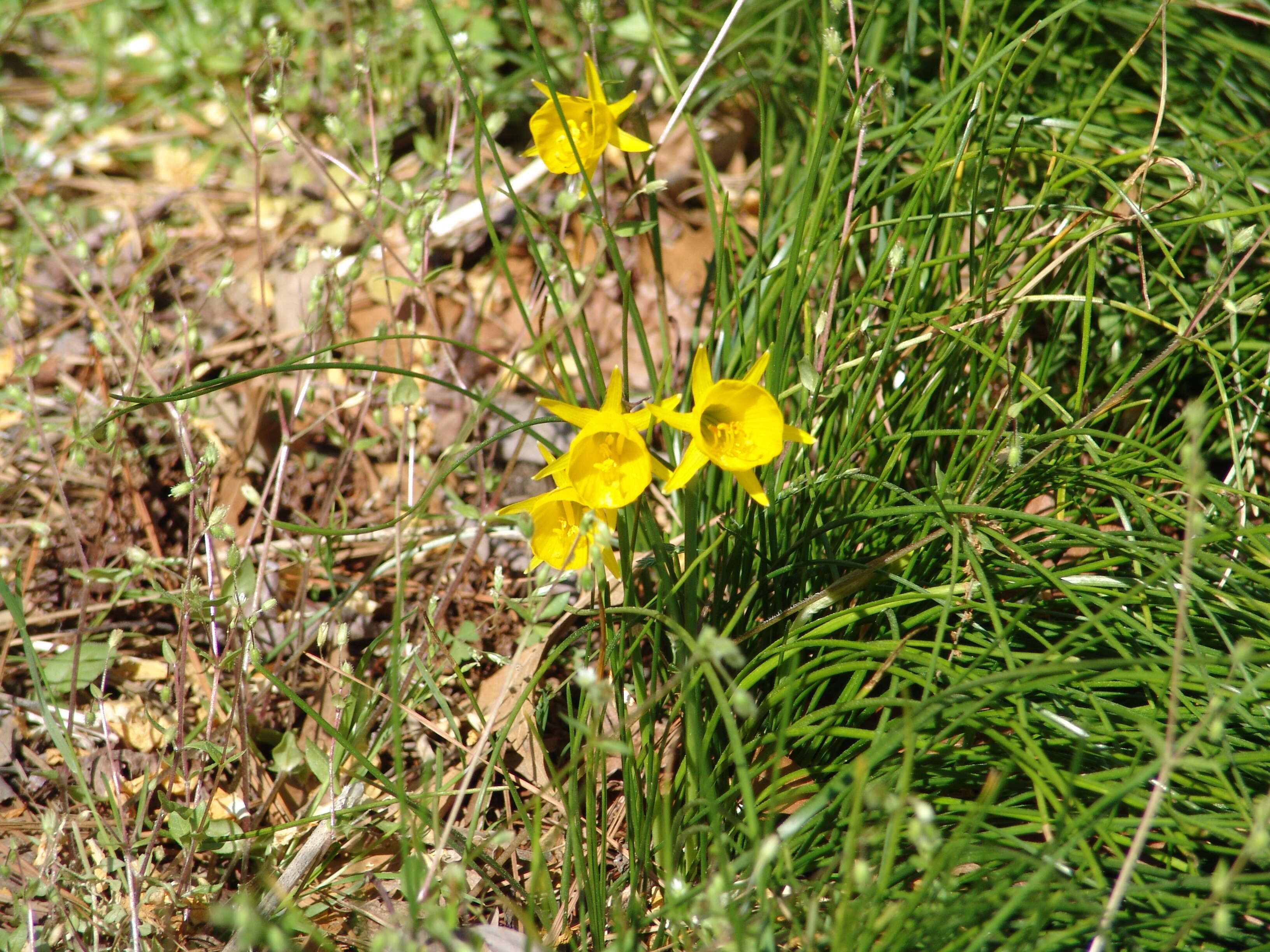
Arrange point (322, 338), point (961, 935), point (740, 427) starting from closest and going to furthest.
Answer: point (961, 935)
point (740, 427)
point (322, 338)

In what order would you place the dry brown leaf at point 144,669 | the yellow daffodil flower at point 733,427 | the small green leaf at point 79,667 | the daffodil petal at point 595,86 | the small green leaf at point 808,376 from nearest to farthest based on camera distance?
1. the yellow daffodil flower at point 733,427
2. the small green leaf at point 808,376
3. the daffodil petal at point 595,86
4. the small green leaf at point 79,667
5. the dry brown leaf at point 144,669

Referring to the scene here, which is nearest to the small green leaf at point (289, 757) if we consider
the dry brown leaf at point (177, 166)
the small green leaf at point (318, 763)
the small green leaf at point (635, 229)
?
the small green leaf at point (318, 763)

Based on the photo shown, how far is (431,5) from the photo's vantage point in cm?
156

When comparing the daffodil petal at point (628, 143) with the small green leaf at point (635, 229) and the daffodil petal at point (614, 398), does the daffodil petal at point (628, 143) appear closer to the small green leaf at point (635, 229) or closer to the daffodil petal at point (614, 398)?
the small green leaf at point (635, 229)

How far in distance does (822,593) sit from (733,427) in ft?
1.29

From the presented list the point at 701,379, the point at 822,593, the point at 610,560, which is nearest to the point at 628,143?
the point at 701,379

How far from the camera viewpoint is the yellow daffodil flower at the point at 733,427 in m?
1.37

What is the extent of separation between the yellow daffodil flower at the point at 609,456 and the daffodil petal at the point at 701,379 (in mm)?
43

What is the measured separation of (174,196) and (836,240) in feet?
7.74

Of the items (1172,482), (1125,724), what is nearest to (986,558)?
(1125,724)

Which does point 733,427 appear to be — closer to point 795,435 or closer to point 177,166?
point 795,435

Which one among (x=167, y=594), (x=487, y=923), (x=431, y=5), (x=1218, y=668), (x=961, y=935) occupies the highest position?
(x=431, y=5)

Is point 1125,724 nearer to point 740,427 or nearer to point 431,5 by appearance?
point 740,427

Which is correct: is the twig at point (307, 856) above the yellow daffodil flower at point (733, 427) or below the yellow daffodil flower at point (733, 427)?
below
